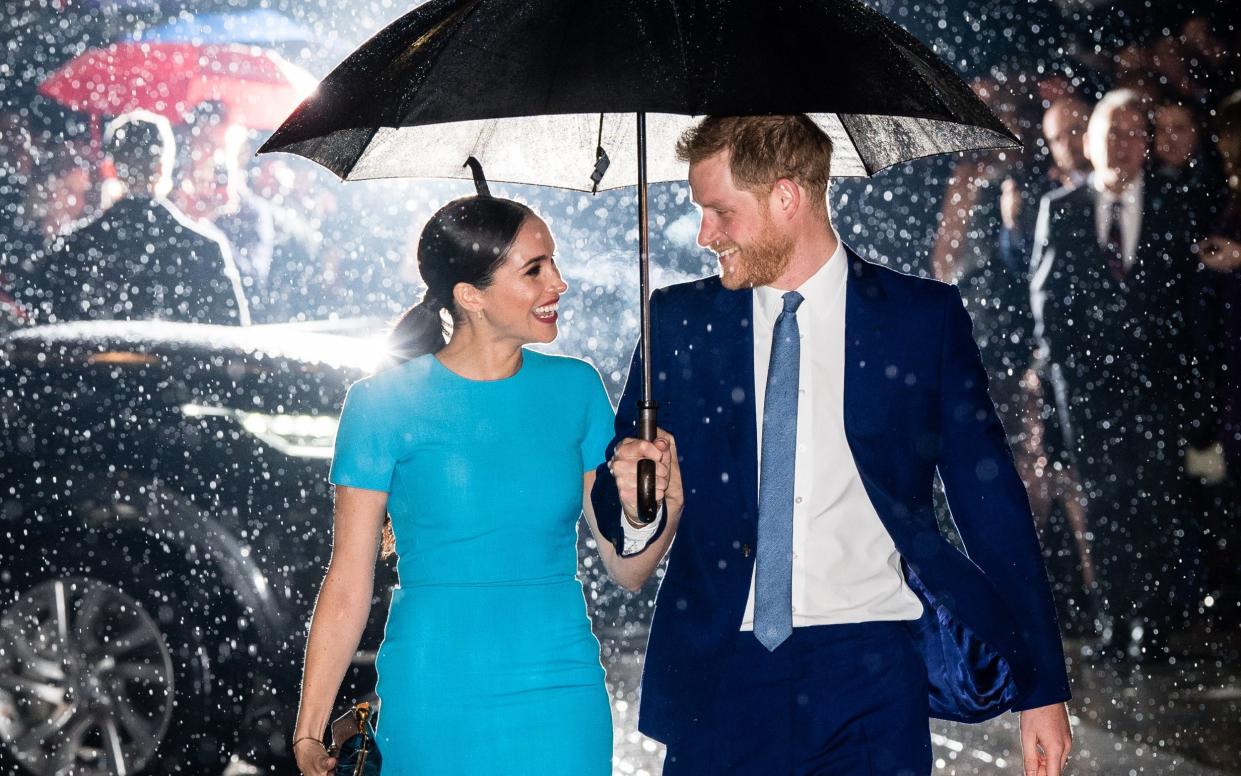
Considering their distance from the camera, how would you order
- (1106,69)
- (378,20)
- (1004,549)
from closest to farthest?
1. (1004,549)
2. (1106,69)
3. (378,20)

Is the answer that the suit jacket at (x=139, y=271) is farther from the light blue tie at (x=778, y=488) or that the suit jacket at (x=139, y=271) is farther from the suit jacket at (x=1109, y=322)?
the light blue tie at (x=778, y=488)

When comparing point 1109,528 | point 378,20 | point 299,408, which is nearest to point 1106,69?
point 1109,528

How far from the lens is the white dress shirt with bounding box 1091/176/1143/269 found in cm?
978

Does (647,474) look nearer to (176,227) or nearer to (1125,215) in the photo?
(1125,215)

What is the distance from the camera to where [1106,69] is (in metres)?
11.4

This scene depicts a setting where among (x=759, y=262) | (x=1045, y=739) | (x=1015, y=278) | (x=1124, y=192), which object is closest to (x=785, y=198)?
(x=759, y=262)

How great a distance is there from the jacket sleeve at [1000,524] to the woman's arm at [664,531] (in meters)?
0.55

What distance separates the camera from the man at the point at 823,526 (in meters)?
2.98

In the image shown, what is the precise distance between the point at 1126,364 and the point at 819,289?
738cm

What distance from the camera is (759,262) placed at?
3111mm

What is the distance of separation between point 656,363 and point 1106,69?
9232 millimetres

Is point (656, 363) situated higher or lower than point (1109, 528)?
higher

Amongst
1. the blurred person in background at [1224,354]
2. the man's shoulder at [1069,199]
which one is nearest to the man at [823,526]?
the blurred person in background at [1224,354]

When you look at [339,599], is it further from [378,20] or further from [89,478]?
[378,20]
